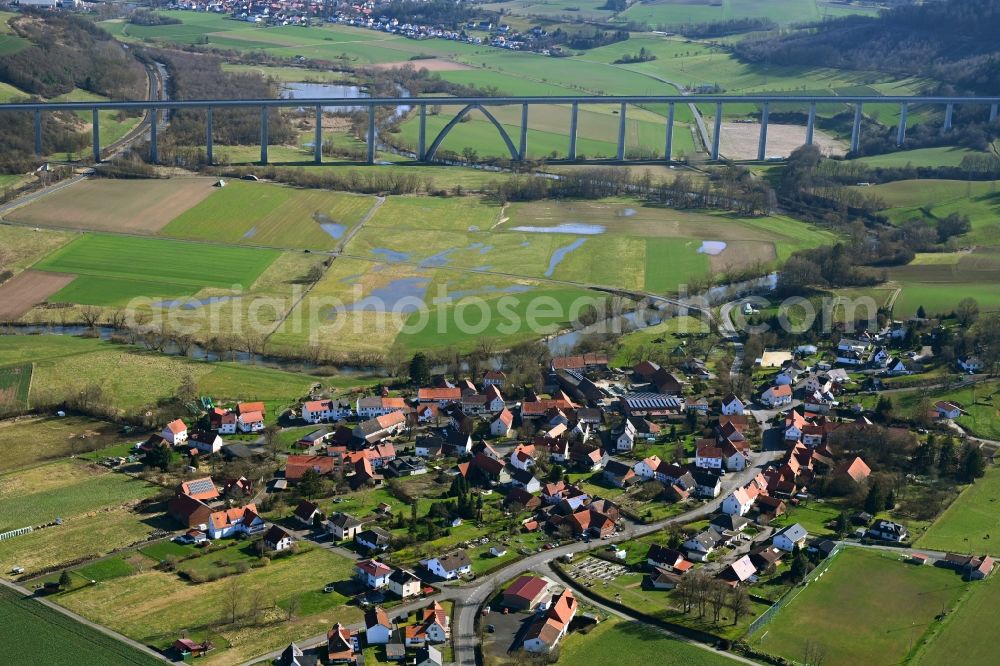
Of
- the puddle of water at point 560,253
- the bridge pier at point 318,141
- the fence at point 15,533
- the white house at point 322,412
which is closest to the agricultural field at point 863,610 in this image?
the white house at point 322,412

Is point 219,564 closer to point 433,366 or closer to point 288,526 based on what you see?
point 288,526

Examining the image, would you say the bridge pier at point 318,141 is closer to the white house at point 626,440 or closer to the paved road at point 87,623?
the white house at point 626,440

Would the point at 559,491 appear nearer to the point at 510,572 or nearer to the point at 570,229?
the point at 510,572

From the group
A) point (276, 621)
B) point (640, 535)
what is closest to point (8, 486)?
point (276, 621)

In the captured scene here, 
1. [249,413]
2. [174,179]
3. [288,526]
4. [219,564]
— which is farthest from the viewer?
[174,179]

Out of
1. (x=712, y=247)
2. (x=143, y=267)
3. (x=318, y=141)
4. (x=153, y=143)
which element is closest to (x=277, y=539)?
(x=143, y=267)
